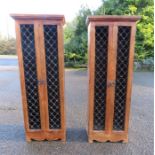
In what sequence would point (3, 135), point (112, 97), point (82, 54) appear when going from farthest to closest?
1. point (82, 54)
2. point (3, 135)
3. point (112, 97)

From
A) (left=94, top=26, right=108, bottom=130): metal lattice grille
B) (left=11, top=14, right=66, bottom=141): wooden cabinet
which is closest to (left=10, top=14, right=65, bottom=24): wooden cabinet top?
(left=11, top=14, right=66, bottom=141): wooden cabinet

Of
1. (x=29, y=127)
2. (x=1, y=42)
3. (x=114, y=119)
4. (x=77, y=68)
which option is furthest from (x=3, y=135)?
(x=1, y=42)

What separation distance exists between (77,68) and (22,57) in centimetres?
692

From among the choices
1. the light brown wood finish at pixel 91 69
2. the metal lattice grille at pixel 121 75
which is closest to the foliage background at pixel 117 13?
the metal lattice grille at pixel 121 75

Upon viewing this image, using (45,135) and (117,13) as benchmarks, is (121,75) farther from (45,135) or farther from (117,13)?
(117,13)

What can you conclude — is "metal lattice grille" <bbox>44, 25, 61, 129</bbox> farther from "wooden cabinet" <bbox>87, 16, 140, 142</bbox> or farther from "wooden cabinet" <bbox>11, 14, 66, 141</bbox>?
"wooden cabinet" <bbox>87, 16, 140, 142</bbox>

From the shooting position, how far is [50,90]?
2.07 meters

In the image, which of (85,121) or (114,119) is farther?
(85,121)

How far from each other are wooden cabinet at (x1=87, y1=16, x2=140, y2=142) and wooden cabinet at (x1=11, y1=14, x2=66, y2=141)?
1.12 feet

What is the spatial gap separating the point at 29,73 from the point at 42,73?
155 millimetres

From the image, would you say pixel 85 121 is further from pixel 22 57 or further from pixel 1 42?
pixel 1 42

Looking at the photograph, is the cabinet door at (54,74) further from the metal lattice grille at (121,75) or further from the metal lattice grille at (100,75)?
the metal lattice grille at (121,75)

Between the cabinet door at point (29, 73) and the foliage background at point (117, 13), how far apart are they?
6.53 metres

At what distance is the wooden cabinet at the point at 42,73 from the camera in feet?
5.99
